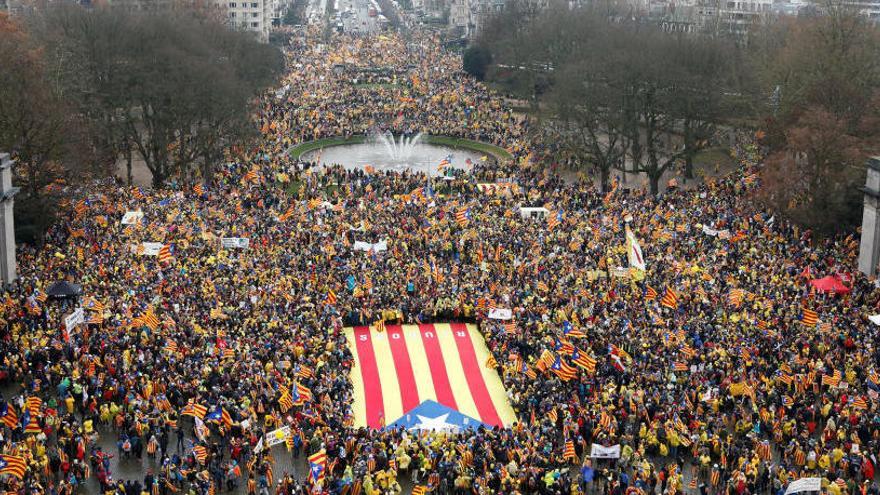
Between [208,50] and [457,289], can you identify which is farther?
[208,50]

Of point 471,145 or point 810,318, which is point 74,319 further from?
point 471,145

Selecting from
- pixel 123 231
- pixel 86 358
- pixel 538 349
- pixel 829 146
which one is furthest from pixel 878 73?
pixel 86 358

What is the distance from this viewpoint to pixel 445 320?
4488 centimetres

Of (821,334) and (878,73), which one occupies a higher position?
(878,73)

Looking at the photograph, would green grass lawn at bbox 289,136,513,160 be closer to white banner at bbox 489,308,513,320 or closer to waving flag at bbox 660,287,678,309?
waving flag at bbox 660,287,678,309

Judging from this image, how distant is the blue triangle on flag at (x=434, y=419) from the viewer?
3525 centimetres

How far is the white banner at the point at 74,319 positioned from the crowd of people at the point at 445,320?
1.80ft

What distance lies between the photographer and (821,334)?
131 ft

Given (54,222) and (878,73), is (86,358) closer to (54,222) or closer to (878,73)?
(54,222)

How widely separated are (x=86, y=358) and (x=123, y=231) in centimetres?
1783

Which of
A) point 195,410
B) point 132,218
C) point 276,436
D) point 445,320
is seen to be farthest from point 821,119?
point 195,410

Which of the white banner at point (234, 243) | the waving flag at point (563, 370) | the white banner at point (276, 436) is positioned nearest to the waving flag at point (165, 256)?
the white banner at point (234, 243)

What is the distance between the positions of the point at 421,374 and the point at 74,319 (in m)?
12.9

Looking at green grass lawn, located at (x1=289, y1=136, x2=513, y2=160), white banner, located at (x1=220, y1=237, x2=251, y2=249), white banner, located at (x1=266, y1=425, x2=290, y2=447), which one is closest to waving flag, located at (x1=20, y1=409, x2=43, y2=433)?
white banner, located at (x1=266, y1=425, x2=290, y2=447)
